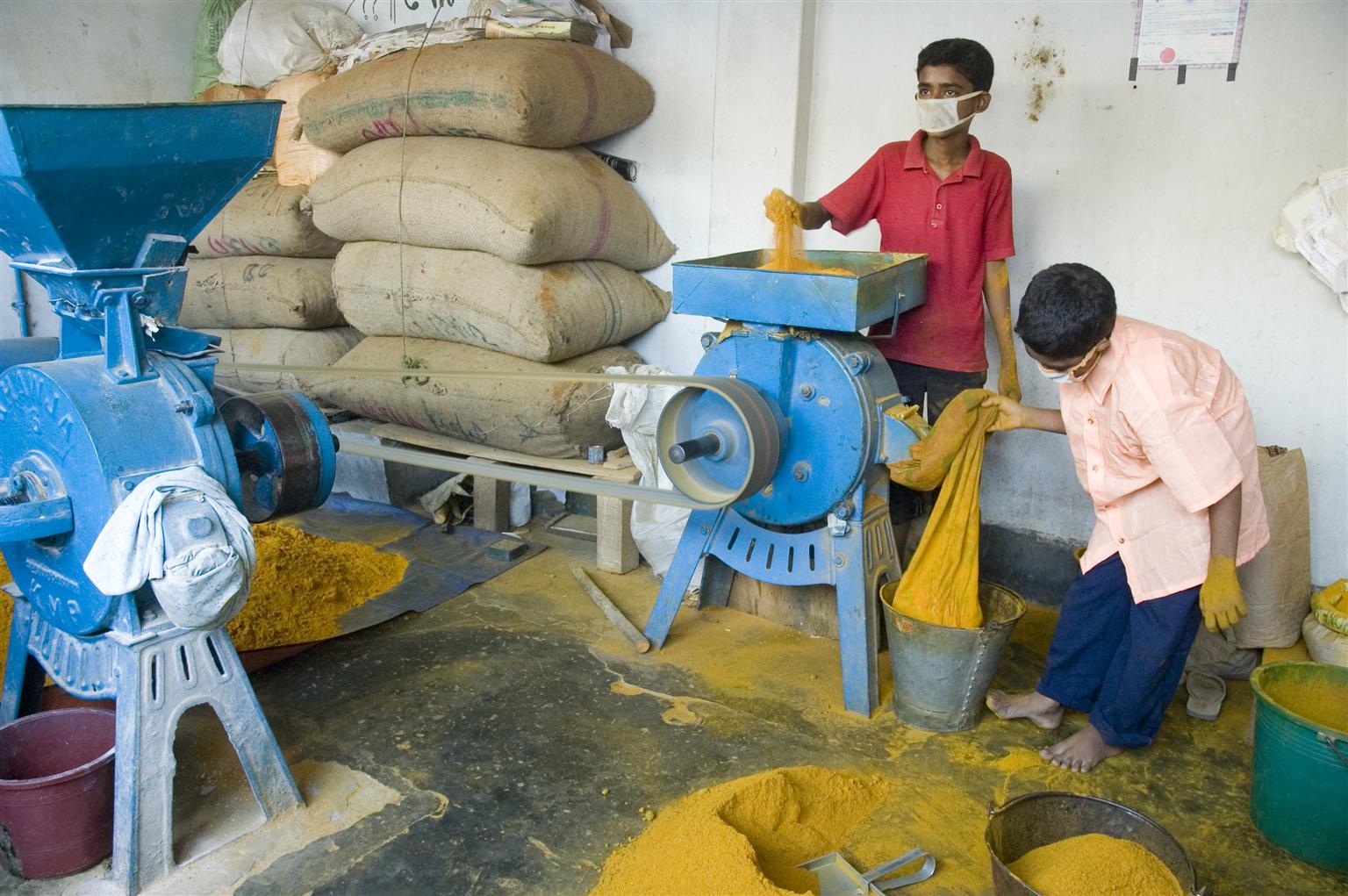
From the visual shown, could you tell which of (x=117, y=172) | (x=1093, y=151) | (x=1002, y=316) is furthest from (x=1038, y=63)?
(x=117, y=172)

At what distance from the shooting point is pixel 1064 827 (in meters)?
2.24

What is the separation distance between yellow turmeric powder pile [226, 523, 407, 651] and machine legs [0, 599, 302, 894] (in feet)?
2.45

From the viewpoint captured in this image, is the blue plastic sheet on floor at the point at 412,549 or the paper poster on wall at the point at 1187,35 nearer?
the paper poster on wall at the point at 1187,35

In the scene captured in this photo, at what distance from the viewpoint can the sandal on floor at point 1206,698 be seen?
2.97 meters

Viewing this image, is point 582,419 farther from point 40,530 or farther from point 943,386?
point 40,530

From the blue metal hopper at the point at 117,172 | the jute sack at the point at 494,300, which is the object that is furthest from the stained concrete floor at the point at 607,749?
the blue metal hopper at the point at 117,172

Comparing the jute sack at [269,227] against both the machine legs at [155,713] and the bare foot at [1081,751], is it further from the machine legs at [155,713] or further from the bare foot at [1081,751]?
the bare foot at [1081,751]

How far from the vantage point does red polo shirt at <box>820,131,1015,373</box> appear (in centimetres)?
325

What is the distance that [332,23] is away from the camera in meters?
4.84

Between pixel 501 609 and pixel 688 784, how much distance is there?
1.26 metres

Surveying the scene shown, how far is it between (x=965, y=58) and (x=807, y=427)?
1262 millimetres

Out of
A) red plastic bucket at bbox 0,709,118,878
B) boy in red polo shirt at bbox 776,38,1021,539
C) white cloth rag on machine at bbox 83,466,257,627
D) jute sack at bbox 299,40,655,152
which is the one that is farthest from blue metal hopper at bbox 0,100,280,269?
boy in red polo shirt at bbox 776,38,1021,539

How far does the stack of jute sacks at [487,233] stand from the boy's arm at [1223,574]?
2.28 meters

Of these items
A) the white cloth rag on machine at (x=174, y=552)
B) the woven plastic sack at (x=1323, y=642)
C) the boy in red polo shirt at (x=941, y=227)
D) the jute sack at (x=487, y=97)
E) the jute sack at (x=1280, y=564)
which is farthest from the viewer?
the jute sack at (x=487, y=97)
